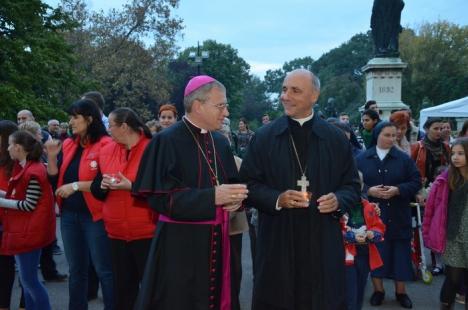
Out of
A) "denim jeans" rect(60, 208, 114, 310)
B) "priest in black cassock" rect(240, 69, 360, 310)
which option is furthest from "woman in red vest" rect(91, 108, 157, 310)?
"priest in black cassock" rect(240, 69, 360, 310)

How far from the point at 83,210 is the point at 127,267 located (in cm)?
72

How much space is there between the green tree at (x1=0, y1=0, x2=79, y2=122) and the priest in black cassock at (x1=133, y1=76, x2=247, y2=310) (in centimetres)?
1678

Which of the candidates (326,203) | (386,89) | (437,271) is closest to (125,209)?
(326,203)

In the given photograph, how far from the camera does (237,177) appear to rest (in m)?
3.78

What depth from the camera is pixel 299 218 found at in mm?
3732

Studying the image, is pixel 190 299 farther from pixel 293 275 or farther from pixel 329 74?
pixel 329 74

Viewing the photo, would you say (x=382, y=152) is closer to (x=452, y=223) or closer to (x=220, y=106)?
(x=452, y=223)

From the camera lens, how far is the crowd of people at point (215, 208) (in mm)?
3438

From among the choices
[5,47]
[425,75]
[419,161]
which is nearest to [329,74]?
[425,75]

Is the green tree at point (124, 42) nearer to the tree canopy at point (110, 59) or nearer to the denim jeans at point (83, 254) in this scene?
the tree canopy at point (110, 59)

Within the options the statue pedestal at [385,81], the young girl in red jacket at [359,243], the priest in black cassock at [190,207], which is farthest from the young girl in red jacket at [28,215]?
the statue pedestal at [385,81]

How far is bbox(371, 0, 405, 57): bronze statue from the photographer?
15.9 metres

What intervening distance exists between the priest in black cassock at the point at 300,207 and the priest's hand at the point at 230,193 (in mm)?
323

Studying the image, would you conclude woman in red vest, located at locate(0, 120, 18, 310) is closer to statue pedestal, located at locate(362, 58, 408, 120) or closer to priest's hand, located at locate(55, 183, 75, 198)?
priest's hand, located at locate(55, 183, 75, 198)
